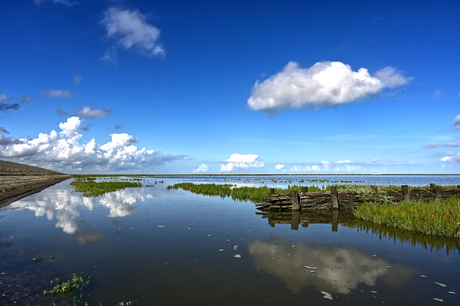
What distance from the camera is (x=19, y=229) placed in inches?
501

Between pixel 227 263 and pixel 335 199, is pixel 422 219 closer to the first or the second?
pixel 335 199

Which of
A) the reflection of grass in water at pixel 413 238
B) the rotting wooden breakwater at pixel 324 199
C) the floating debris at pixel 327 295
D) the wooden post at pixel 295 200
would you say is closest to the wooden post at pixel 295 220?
the wooden post at pixel 295 200

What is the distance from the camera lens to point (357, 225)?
14.8 meters

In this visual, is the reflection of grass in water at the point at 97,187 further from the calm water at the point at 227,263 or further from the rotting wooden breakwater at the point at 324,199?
the rotting wooden breakwater at the point at 324,199

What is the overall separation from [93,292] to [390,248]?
434 inches

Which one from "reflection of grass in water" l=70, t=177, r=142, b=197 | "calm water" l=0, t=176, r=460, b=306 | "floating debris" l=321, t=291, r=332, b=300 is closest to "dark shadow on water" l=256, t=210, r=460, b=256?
"calm water" l=0, t=176, r=460, b=306

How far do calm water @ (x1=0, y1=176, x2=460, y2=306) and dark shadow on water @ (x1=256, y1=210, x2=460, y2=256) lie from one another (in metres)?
0.11

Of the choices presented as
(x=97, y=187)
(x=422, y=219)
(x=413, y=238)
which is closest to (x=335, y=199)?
(x=422, y=219)

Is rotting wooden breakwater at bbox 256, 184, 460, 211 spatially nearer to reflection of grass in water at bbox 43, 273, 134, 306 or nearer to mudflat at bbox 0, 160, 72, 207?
reflection of grass in water at bbox 43, 273, 134, 306

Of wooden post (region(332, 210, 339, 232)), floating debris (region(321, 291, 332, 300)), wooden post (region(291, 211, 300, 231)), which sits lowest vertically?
wooden post (region(291, 211, 300, 231))

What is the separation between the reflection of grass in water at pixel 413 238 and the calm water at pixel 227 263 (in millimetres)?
51

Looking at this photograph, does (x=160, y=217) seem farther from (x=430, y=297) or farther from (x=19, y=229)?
(x=430, y=297)

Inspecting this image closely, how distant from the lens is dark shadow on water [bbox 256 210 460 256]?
1069 centimetres

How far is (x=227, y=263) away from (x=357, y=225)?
10.2 meters
